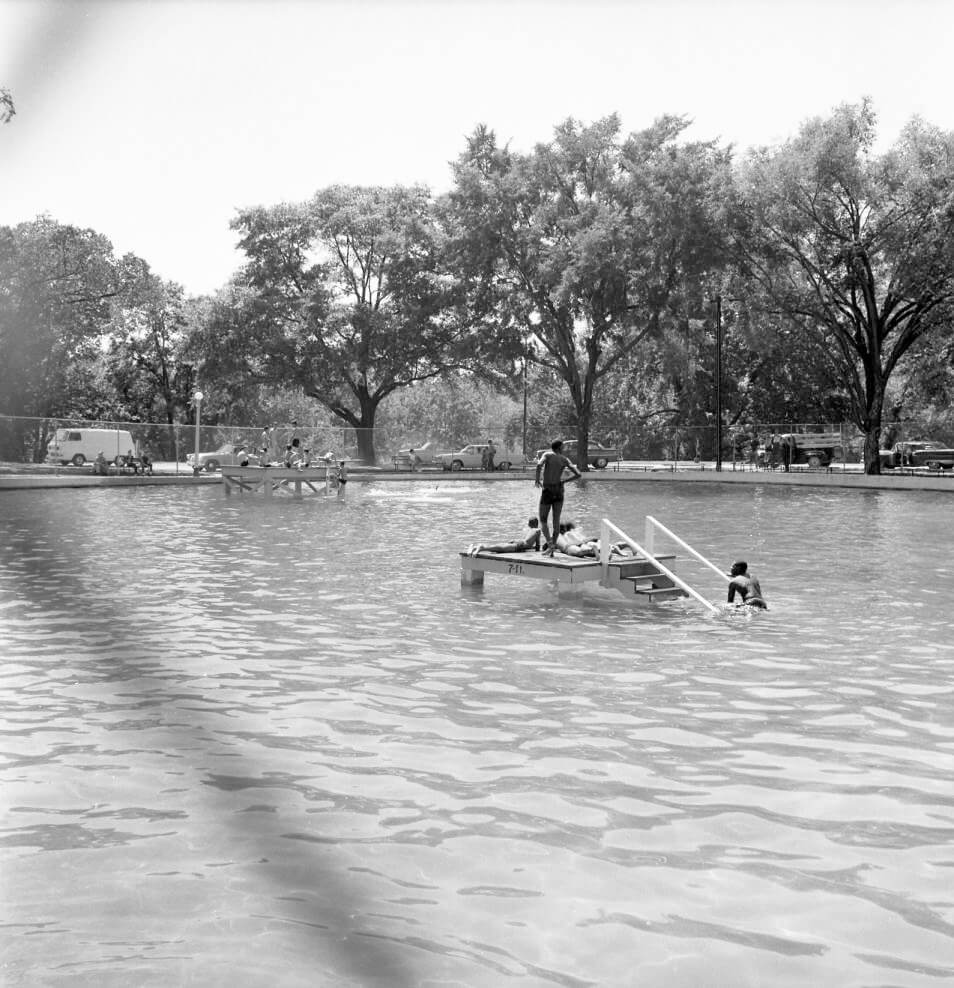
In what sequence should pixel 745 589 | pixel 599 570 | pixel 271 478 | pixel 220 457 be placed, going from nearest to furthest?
pixel 745 589 < pixel 599 570 < pixel 271 478 < pixel 220 457

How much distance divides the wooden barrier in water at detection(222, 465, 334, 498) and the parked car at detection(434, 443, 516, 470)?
25.1m

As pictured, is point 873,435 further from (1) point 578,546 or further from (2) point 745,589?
(2) point 745,589

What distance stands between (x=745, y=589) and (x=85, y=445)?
47763mm

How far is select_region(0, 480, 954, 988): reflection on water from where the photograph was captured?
173 inches

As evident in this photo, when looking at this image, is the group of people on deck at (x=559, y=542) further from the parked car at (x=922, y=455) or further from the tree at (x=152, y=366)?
the tree at (x=152, y=366)

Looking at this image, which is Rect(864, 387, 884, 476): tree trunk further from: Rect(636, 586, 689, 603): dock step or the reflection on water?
Rect(636, 586, 689, 603): dock step

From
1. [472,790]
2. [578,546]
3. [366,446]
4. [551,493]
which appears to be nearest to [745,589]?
[578,546]

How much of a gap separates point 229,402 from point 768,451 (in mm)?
32997

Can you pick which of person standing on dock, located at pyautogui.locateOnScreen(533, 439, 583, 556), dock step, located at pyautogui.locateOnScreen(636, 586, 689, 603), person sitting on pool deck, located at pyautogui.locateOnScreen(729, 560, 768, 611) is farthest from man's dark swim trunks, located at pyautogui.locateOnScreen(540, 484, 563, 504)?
person sitting on pool deck, located at pyautogui.locateOnScreen(729, 560, 768, 611)

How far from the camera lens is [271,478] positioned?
130 ft

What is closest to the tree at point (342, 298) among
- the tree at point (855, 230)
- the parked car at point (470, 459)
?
the parked car at point (470, 459)

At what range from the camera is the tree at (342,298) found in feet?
221

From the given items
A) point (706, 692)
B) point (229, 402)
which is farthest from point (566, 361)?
point (706, 692)

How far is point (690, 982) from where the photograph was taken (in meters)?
4.11
